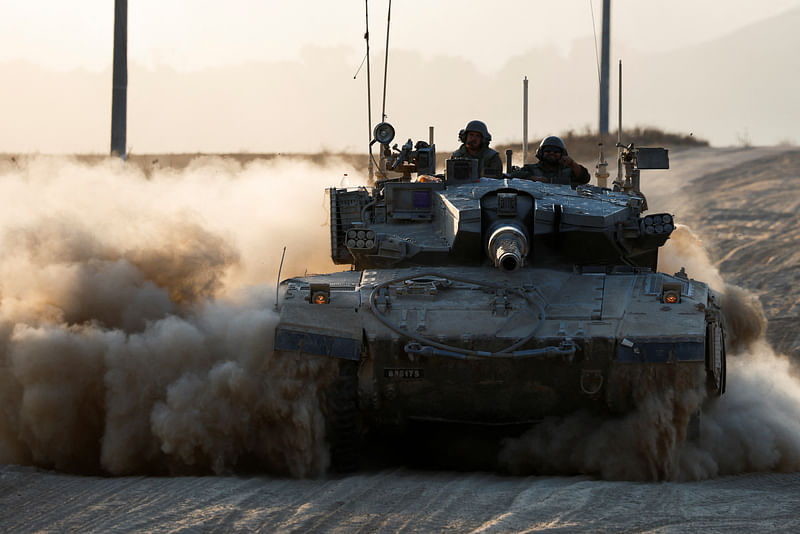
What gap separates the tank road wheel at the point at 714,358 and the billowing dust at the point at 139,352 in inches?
132

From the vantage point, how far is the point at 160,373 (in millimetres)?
13172

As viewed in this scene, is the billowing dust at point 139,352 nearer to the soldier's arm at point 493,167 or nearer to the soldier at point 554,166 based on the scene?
the soldier's arm at point 493,167

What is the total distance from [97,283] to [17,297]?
80 cm

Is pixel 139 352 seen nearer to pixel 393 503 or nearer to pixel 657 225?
pixel 393 503

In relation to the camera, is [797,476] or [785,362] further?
[785,362]

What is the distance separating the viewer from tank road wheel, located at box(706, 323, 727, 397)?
13096mm

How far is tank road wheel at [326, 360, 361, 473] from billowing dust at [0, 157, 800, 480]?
0.10 meters

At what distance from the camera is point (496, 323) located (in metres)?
12.8

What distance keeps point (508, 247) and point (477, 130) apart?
16.4 ft

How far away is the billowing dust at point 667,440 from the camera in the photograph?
41.1 ft

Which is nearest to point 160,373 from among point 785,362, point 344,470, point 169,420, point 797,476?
point 169,420

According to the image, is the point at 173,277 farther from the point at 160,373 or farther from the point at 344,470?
the point at 344,470

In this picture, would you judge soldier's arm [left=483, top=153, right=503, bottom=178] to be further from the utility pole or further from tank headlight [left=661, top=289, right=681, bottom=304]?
the utility pole

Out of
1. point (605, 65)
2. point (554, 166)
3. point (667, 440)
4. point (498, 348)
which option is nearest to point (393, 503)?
point (498, 348)
